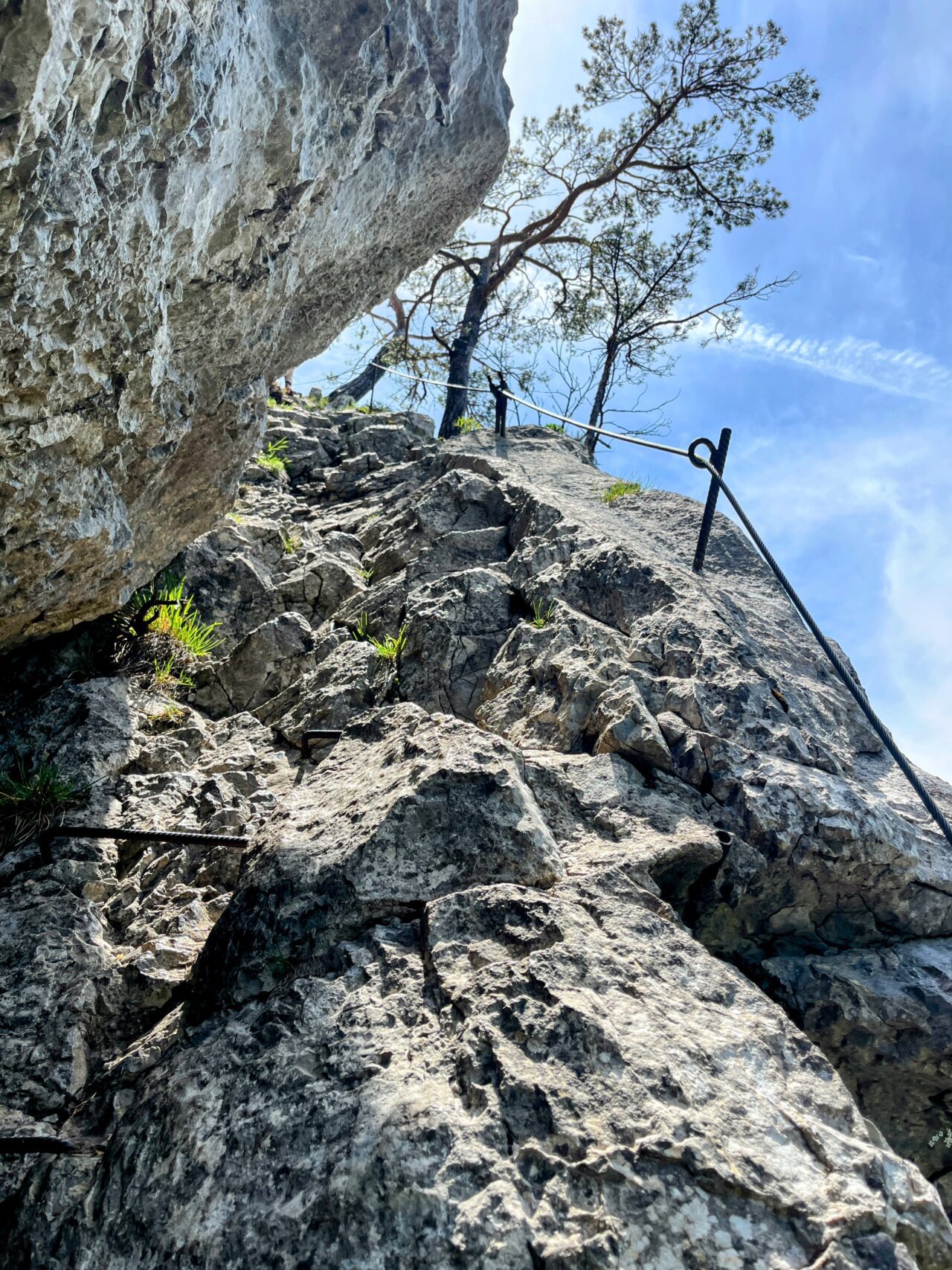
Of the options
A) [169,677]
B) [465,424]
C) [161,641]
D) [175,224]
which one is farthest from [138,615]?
[465,424]

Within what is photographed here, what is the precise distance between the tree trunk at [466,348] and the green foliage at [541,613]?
692 cm

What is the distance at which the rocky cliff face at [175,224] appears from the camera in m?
2.41

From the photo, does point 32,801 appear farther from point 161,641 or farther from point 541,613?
point 541,613

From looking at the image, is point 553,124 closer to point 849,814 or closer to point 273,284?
point 273,284

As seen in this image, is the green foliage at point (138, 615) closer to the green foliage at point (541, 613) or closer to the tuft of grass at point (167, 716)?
the tuft of grass at point (167, 716)

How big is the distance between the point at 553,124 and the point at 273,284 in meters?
11.3

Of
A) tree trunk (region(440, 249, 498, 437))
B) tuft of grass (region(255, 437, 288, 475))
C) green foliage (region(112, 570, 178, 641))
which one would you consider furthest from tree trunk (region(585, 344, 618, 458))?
green foliage (region(112, 570, 178, 641))

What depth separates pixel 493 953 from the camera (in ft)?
8.03

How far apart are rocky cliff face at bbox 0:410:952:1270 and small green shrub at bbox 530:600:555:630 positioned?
0.08 meters

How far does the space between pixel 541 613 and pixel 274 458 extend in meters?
4.48

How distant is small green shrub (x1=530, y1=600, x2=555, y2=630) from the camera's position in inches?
184

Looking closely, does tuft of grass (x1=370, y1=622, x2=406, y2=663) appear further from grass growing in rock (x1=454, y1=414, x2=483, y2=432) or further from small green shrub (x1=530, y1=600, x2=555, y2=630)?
grass growing in rock (x1=454, y1=414, x2=483, y2=432)

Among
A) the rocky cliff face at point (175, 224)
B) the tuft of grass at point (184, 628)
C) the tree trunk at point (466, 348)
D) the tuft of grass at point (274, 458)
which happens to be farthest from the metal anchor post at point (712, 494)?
the tree trunk at point (466, 348)

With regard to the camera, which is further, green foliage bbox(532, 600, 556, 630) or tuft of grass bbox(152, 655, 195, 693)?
tuft of grass bbox(152, 655, 195, 693)
